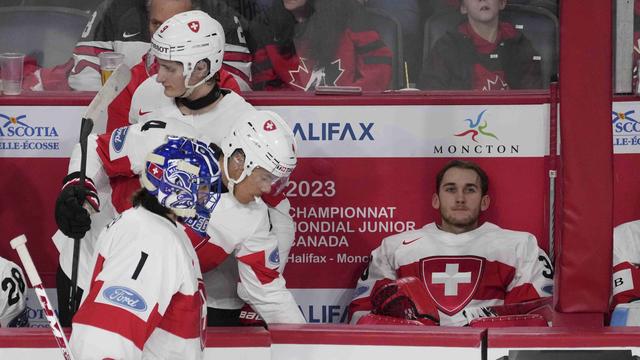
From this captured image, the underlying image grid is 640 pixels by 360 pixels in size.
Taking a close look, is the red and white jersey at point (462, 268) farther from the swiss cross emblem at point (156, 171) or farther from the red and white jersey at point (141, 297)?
the swiss cross emblem at point (156, 171)

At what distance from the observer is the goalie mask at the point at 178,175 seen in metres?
3.81

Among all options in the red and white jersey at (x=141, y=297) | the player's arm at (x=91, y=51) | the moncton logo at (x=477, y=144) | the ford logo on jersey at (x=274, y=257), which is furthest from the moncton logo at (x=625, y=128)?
the red and white jersey at (x=141, y=297)

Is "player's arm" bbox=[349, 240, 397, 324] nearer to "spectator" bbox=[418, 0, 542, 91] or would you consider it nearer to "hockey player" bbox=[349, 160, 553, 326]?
"hockey player" bbox=[349, 160, 553, 326]

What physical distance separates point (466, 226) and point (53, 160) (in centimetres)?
187

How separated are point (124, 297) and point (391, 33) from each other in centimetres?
315

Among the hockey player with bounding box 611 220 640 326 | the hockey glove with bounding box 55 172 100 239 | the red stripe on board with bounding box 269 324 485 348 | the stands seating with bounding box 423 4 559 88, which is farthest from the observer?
the stands seating with bounding box 423 4 559 88

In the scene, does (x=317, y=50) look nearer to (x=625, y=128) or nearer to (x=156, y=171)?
(x=625, y=128)

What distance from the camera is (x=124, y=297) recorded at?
364 centimetres

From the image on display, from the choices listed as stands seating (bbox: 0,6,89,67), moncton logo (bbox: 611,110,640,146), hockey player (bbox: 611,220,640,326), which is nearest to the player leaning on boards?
stands seating (bbox: 0,6,89,67)

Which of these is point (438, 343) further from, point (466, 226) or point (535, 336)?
point (466, 226)

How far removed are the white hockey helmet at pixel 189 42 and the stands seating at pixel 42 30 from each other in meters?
1.31

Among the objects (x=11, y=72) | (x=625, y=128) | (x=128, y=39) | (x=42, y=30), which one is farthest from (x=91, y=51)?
(x=625, y=128)

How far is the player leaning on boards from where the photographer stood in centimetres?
510

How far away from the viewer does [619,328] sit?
4426mm
